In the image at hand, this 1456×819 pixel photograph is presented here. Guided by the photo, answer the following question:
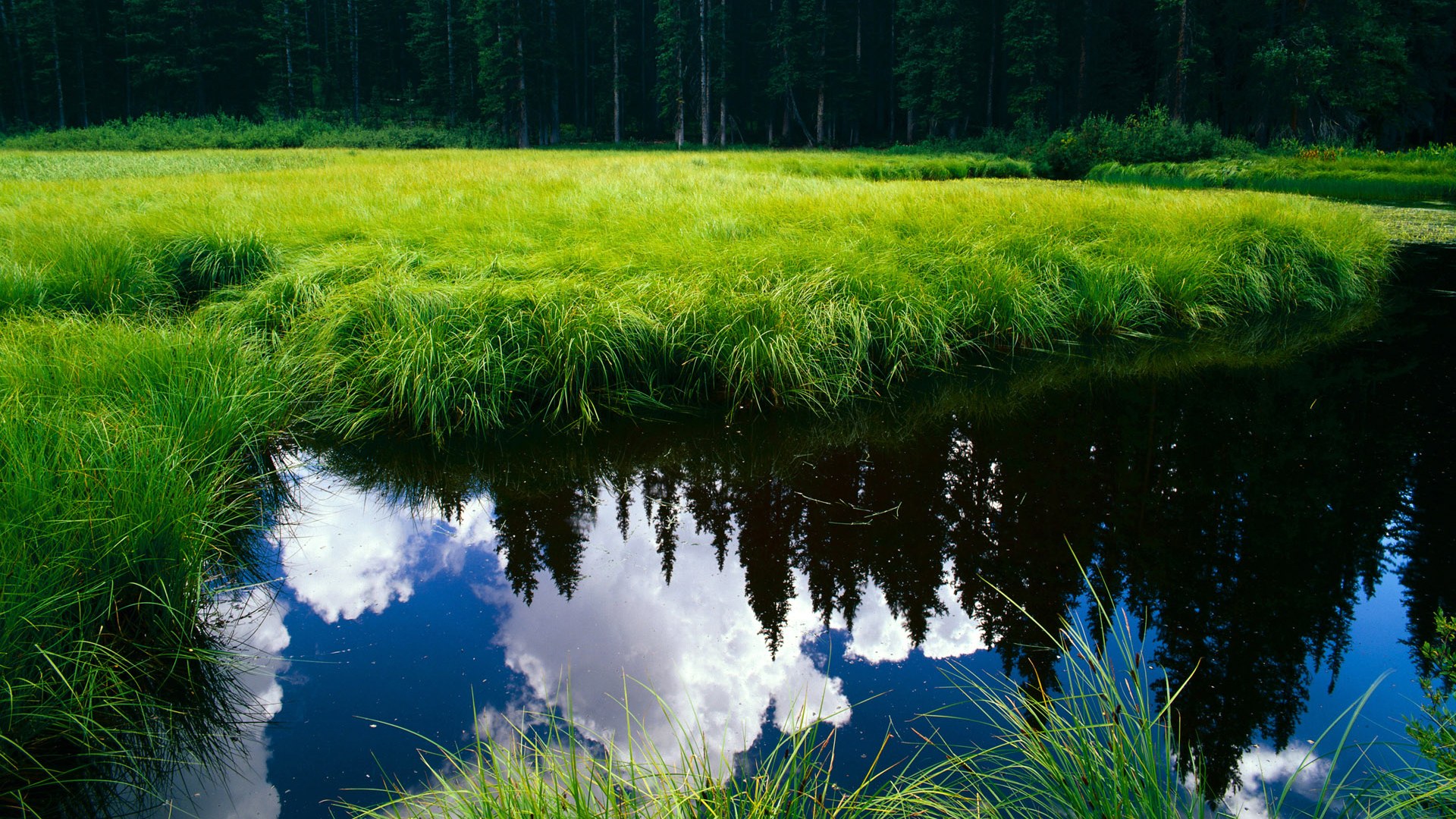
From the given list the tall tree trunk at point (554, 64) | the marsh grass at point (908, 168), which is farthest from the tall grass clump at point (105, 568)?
the tall tree trunk at point (554, 64)

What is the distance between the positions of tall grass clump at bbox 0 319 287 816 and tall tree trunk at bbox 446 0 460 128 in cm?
3537

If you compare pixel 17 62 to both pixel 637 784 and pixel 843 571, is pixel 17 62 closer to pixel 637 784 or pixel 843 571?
pixel 843 571

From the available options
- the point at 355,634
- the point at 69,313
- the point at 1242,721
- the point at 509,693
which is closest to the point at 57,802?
the point at 355,634

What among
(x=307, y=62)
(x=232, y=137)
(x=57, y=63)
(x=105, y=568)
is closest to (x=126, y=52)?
(x=57, y=63)

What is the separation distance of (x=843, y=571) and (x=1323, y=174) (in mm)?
18942

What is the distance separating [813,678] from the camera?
2402 millimetres

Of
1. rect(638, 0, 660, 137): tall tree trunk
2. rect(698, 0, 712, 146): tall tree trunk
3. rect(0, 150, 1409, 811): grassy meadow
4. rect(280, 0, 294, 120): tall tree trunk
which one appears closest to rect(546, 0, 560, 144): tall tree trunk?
rect(638, 0, 660, 137): tall tree trunk

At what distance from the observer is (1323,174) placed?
1627 centimetres

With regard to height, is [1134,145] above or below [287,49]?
below

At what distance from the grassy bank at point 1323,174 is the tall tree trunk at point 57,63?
43.6 meters

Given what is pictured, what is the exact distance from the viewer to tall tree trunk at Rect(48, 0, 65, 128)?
34312 millimetres

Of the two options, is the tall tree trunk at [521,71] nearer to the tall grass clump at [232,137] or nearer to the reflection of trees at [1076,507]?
the tall grass clump at [232,137]

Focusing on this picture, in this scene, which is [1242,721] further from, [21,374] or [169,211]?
[169,211]

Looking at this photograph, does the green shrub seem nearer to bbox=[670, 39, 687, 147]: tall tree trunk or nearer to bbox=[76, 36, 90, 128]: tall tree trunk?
bbox=[670, 39, 687, 147]: tall tree trunk
